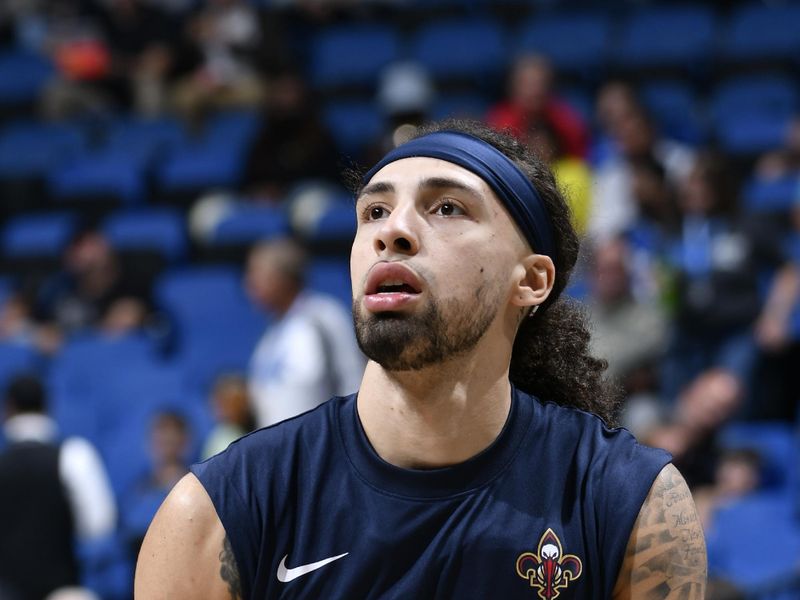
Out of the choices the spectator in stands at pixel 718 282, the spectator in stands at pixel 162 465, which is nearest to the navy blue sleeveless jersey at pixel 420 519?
the spectator in stands at pixel 718 282

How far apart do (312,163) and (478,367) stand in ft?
21.6

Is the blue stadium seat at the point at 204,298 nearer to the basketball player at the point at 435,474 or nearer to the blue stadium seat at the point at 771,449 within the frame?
the blue stadium seat at the point at 771,449

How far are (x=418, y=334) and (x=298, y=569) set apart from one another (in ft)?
1.39

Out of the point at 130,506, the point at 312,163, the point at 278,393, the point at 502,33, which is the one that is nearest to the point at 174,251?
the point at 312,163

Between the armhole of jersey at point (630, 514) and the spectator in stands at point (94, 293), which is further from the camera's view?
the spectator in stands at point (94, 293)

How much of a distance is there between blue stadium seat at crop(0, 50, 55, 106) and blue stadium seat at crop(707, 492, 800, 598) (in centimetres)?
748

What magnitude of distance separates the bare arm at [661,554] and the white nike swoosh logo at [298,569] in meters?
0.47

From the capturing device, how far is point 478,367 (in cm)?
230

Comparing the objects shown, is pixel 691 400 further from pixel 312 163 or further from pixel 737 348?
pixel 312 163

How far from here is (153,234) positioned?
8.86m

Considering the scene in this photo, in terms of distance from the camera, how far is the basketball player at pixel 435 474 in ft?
7.09

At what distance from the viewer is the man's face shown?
2.17m

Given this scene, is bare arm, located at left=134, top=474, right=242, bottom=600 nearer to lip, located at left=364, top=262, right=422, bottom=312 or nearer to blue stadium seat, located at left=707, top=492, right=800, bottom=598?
lip, located at left=364, top=262, right=422, bottom=312

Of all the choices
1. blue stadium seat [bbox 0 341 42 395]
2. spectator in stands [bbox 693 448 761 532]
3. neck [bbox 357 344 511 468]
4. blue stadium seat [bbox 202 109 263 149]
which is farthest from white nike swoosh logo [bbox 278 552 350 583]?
blue stadium seat [bbox 202 109 263 149]
